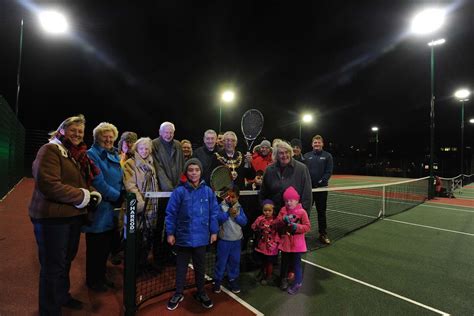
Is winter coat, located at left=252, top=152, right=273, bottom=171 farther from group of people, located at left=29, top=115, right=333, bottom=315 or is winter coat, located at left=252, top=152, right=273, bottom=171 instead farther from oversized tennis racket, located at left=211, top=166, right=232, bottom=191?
oversized tennis racket, located at left=211, top=166, right=232, bottom=191

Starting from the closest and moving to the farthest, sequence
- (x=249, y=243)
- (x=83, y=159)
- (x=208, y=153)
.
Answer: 1. (x=83, y=159)
2. (x=208, y=153)
3. (x=249, y=243)

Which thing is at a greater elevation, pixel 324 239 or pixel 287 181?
pixel 287 181

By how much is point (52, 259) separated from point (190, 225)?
1.36 m

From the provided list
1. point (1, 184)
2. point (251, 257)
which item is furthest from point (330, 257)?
point (1, 184)

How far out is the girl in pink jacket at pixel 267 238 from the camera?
3.98m

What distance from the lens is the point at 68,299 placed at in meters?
3.16

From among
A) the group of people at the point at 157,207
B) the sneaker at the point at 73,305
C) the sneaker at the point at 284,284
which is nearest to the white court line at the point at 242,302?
the group of people at the point at 157,207

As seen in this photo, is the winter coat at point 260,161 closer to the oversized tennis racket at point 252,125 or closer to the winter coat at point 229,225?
the oversized tennis racket at point 252,125

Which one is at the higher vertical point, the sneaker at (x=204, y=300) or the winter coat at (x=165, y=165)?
the winter coat at (x=165, y=165)

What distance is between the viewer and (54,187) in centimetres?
256

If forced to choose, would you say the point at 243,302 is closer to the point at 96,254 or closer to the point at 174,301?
the point at 174,301

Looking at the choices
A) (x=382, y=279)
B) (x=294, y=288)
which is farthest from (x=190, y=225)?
(x=382, y=279)

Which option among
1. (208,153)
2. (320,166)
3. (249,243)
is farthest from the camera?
(320,166)

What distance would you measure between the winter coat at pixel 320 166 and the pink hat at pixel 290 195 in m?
2.38
